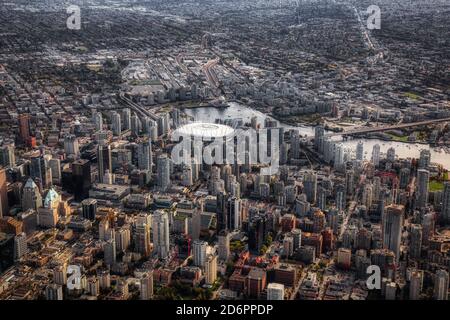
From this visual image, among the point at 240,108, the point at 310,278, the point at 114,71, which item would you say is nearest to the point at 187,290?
the point at 310,278

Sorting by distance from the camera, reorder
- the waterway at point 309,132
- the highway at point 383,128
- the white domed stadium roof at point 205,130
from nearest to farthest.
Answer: the waterway at point 309,132 → the white domed stadium roof at point 205,130 → the highway at point 383,128

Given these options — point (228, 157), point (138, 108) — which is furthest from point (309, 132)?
point (138, 108)

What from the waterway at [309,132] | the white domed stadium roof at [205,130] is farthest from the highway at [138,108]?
the white domed stadium roof at [205,130]

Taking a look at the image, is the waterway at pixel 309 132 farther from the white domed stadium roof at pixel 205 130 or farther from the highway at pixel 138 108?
the highway at pixel 138 108

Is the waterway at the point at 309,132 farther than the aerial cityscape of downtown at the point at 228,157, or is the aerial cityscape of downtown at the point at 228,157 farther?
the waterway at the point at 309,132

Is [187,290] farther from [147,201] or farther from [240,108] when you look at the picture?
[240,108]

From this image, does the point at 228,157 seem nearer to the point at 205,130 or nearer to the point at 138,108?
the point at 205,130

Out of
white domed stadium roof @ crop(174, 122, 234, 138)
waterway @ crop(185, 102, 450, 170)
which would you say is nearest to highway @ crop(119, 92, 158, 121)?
waterway @ crop(185, 102, 450, 170)
